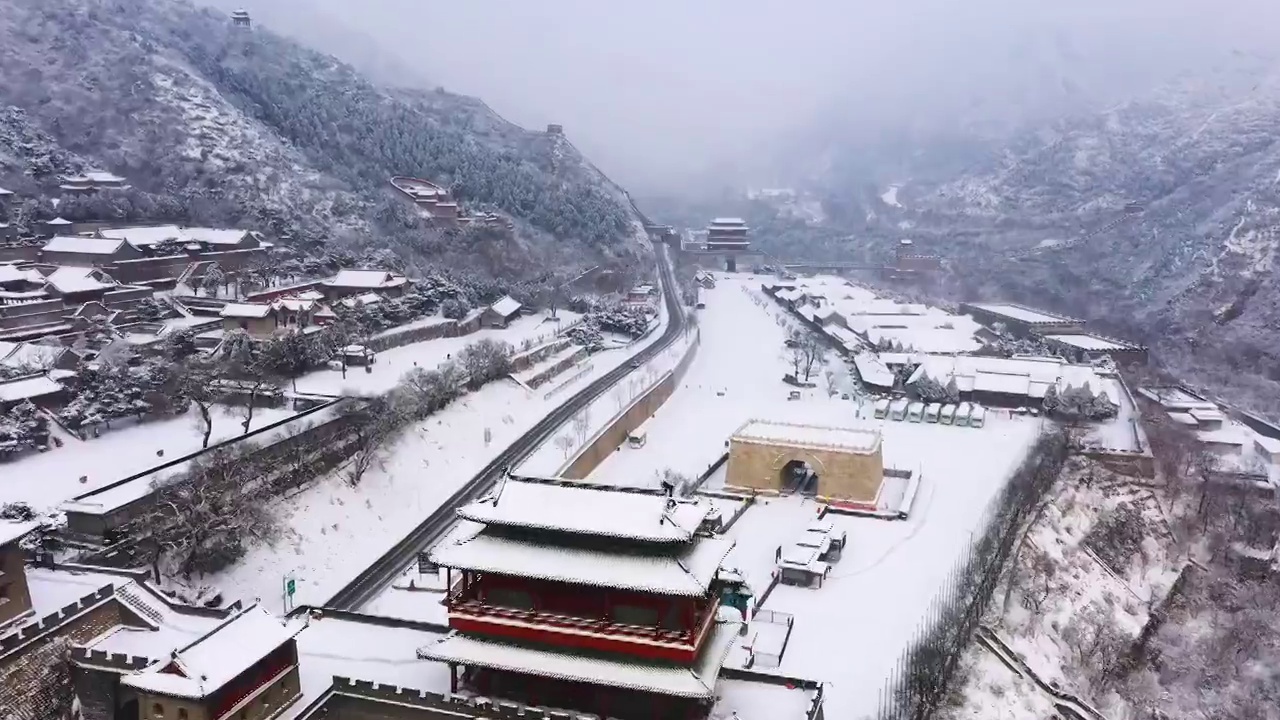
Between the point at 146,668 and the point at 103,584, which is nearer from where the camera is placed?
the point at 146,668

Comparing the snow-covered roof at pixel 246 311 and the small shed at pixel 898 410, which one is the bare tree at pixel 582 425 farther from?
the small shed at pixel 898 410

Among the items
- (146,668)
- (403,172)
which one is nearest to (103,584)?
(146,668)

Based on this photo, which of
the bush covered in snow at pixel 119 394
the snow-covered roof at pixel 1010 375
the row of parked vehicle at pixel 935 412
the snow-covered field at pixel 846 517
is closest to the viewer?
the snow-covered field at pixel 846 517

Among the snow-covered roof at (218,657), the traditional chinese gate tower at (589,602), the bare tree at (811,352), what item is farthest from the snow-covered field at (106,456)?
the bare tree at (811,352)

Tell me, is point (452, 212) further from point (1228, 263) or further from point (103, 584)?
point (1228, 263)

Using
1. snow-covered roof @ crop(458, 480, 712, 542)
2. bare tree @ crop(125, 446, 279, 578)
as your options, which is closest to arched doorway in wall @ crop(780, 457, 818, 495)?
snow-covered roof @ crop(458, 480, 712, 542)

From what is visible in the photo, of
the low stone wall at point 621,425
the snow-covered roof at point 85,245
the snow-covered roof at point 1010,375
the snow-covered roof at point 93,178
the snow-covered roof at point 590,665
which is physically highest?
the snow-covered roof at point 93,178

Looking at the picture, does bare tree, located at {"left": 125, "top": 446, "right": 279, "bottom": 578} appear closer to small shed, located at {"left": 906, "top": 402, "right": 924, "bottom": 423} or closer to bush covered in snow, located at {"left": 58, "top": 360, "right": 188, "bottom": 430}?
bush covered in snow, located at {"left": 58, "top": 360, "right": 188, "bottom": 430}
